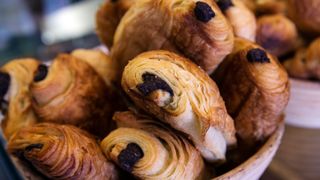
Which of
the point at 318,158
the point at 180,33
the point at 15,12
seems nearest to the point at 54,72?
the point at 180,33

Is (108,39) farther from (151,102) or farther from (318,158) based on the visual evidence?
(318,158)

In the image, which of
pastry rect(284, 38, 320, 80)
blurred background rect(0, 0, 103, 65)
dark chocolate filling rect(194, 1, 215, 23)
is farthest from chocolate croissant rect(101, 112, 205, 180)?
blurred background rect(0, 0, 103, 65)

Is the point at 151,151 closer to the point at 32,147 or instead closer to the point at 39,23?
the point at 32,147

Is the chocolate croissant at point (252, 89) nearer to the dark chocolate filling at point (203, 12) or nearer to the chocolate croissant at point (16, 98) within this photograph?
the dark chocolate filling at point (203, 12)

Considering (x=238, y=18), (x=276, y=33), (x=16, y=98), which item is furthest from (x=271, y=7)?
(x=16, y=98)

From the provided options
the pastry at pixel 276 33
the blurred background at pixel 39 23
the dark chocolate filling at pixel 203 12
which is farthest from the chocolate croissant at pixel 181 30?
the blurred background at pixel 39 23

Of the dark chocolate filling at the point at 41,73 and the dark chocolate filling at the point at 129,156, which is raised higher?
the dark chocolate filling at the point at 41,73

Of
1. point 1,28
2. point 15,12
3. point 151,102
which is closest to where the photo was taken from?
point 151,102
